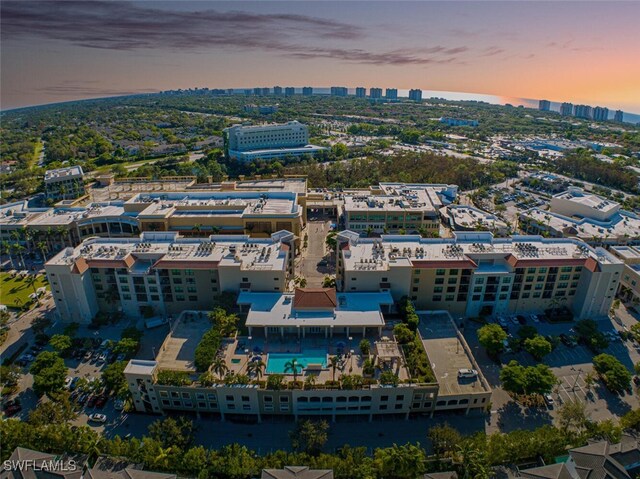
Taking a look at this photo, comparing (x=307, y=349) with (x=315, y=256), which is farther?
(x=315, y=256)

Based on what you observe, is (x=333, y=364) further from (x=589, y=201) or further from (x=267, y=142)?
(x=267, y=142)

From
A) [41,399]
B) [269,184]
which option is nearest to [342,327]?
[41,399]

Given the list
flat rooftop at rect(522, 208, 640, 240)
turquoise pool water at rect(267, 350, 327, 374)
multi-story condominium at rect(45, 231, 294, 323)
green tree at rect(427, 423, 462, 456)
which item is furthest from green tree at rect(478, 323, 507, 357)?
flat rooftop at rect(522, 208, 640, 240)

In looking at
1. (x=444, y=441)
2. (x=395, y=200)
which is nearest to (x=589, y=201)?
(x=395, y=200)

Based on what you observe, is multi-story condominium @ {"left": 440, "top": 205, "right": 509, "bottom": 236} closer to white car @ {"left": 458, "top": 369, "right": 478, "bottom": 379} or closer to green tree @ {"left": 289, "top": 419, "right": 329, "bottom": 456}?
white car @ {"left": 458, "top": 369, "right": 478, "bottom": 379}

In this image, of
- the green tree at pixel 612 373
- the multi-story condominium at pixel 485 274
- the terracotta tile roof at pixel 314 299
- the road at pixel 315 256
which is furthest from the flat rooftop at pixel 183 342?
the green tree at pixel 612 373
